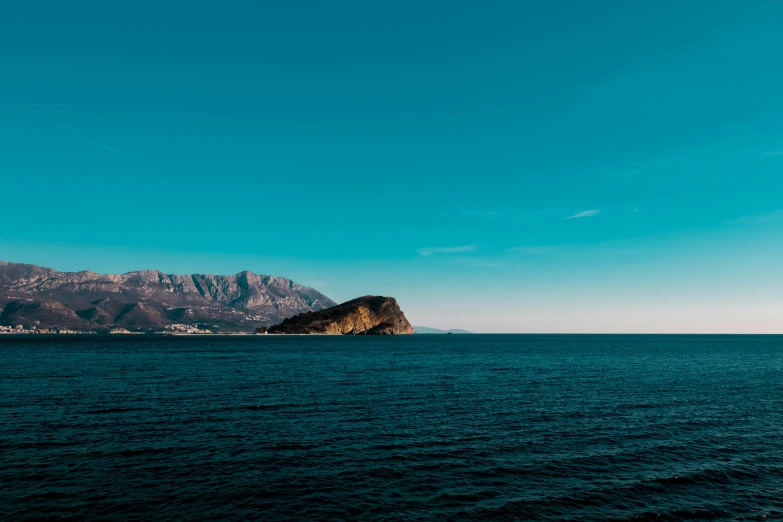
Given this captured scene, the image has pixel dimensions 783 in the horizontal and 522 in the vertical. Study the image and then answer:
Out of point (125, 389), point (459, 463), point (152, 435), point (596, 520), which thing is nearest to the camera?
point (596, 520)

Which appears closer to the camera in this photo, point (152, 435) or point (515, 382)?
point (152, 435)

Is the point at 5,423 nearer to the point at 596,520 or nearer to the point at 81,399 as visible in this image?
the point at 81,399

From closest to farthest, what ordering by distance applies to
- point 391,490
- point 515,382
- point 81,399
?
point 391,490
point 81,399
point 515,382

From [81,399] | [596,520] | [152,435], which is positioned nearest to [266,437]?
[152,435]

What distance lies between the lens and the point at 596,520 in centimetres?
2209

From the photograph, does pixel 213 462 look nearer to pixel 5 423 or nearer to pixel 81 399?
pixel 5 423

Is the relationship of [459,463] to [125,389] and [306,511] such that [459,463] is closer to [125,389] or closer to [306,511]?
[306,511]

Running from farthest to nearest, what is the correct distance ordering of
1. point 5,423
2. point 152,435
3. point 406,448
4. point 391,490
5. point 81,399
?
point 81,399
point 5,423
point 152,435
point 406,448
point 391,490

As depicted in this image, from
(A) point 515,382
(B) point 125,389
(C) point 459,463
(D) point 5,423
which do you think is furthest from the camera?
(A) point 515,382

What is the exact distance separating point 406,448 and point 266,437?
12.3 meters

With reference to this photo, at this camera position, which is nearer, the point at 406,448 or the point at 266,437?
the point at 406,448

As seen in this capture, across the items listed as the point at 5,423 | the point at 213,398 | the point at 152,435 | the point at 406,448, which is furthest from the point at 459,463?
the point at 5,423

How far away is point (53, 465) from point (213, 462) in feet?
33.5

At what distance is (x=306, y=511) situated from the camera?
2245 centimetres
